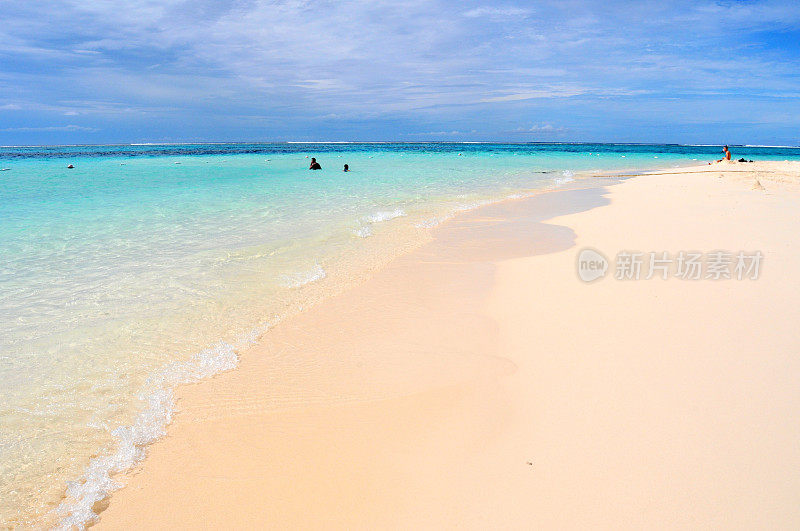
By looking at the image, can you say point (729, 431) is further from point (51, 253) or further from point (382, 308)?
point (51, 253)

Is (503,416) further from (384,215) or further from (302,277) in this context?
(384,215)

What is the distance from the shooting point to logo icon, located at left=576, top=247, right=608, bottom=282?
664cm

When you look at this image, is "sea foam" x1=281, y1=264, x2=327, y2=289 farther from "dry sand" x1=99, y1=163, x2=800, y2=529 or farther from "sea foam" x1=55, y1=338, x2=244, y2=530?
"sea foam" x1=55, y1=338, x2=244, y2=530

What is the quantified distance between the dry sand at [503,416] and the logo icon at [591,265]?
0.26 m

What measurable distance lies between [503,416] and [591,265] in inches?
177

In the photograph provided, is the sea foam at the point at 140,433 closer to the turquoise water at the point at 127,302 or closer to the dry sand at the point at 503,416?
the turquoise water at the point at 127,302

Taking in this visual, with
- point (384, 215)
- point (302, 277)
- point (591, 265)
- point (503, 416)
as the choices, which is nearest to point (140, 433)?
point (503, 416)

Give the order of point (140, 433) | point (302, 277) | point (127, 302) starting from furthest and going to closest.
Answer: point (302, 277) < point (127, 302) < point (140, 433)

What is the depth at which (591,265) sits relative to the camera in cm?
720

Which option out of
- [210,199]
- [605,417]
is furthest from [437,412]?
[210,199]

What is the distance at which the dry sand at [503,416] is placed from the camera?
2.65m

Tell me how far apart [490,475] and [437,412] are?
78 centimetres

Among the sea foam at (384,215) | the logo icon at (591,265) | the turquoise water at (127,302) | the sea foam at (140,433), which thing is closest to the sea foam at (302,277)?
the turquoise water at (127,302)

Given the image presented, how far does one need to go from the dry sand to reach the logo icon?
0.26 metres
